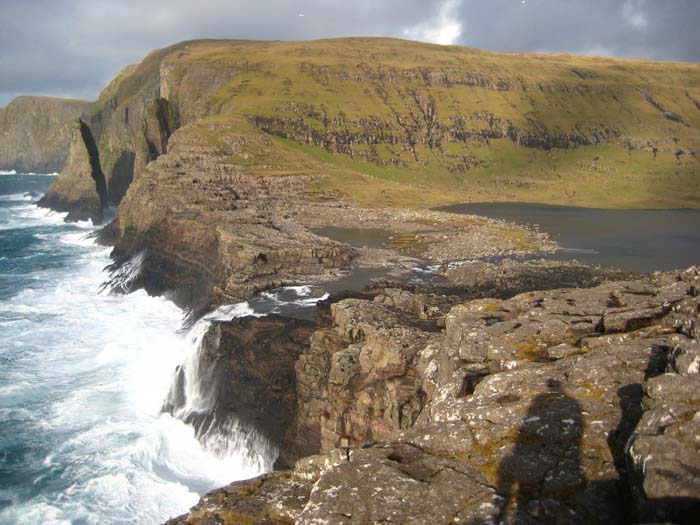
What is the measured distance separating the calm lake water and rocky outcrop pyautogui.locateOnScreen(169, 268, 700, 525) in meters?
60.2

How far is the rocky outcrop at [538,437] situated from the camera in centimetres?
990

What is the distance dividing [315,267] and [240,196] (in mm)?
47698

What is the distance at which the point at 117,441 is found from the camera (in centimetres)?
3850

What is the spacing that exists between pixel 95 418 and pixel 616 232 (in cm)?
9716

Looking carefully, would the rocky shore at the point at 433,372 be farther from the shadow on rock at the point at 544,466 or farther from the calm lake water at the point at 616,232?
the calm lake water at the point at 616,232

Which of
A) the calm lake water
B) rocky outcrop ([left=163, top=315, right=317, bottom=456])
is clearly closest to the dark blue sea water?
rocky outcrop ([left=163, top=315, right=317, bottom=456])

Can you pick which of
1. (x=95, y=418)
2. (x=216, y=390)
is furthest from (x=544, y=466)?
(x=95, y=418)

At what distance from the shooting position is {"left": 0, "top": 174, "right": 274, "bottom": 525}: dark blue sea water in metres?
32.4

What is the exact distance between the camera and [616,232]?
107 meters

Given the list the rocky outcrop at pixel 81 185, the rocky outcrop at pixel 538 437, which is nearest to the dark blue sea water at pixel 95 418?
the rocky outcrop at pixel 538 437

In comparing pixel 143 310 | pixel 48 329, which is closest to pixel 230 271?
pixel 143 310

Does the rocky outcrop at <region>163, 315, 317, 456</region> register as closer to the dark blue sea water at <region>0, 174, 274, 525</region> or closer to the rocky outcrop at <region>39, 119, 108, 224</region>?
the dark blue sea water at <region>0, 174, 274, 525</region>

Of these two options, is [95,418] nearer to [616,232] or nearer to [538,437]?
[538,437]

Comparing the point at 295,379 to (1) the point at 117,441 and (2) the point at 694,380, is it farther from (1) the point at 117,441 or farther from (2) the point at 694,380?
(2) the point at 694,380
